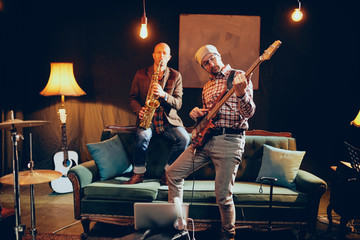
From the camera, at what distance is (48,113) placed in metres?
4.57

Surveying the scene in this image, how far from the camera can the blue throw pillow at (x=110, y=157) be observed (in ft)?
10.00

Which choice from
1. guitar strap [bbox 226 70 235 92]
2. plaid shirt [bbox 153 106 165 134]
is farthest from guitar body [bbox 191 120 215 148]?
plaid shirt [bbox 153 106 165 134]

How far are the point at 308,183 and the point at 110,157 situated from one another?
6.83 feet

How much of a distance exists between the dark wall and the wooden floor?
119 cm

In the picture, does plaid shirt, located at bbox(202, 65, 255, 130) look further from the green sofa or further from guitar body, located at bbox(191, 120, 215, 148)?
the green sofa

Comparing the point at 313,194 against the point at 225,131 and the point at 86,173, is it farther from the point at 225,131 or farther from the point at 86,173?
the point at 86,173

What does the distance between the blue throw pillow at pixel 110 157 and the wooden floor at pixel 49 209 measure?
0.63m

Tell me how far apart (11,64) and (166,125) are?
2883 mm

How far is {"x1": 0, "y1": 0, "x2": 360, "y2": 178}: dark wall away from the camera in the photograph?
4.28 m

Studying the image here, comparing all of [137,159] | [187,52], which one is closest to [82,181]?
[137,159]

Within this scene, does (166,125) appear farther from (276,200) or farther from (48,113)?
(48,113)

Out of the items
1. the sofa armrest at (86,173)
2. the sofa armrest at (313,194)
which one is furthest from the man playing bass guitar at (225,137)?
the sofa armrest at (86,173)

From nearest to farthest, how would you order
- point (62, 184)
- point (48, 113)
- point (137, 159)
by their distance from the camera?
1. point (137, 159)
2. point (62, 184)
3. point (48, 113)

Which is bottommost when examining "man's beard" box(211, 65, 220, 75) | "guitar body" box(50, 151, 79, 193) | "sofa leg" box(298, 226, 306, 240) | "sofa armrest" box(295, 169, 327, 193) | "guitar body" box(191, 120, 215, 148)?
"sofa leg" box(298, 226, 306, 240)
